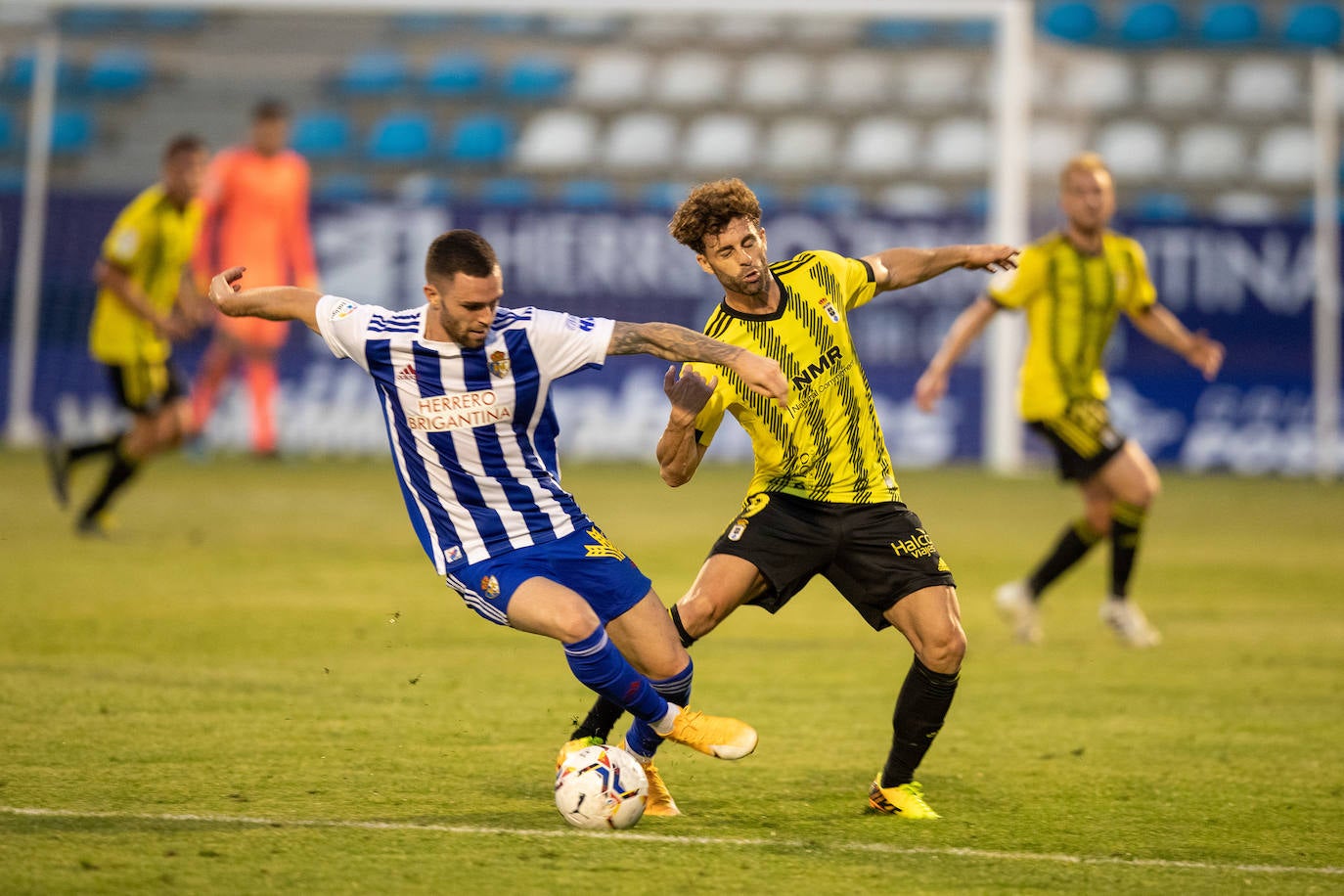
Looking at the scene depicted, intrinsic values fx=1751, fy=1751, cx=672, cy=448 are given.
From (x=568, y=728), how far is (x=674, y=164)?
46.7 feet

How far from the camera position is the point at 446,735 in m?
6.29

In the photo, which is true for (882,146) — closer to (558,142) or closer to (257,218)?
(558,142)

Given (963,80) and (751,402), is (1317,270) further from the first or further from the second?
(751,402)

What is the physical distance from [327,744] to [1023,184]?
45.5 ft

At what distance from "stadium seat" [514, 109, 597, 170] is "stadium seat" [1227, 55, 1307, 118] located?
7.42 meters

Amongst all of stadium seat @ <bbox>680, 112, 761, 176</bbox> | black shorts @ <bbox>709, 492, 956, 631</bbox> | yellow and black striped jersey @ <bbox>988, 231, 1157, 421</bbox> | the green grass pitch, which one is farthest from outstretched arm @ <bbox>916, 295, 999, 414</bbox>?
stadium seat @ <bbox>680, 112, 761, 176</bbox>

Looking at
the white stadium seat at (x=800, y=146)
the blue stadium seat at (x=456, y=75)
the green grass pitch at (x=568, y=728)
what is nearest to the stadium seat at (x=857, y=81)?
the white stadium seat at (x=800, y=146)

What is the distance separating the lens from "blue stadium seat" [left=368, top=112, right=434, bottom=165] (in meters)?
19.7

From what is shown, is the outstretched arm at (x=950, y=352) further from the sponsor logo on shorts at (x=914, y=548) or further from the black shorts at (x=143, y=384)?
the black shorts at (x=143, y=384)

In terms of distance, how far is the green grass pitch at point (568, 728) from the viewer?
4.56 metres

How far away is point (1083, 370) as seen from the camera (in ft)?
30.0

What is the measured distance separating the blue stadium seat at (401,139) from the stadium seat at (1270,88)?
9241 millimetres

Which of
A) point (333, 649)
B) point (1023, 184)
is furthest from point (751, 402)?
point (1023, 184)

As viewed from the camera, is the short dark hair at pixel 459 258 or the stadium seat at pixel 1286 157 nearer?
the short dark hair at pixel 459 258
